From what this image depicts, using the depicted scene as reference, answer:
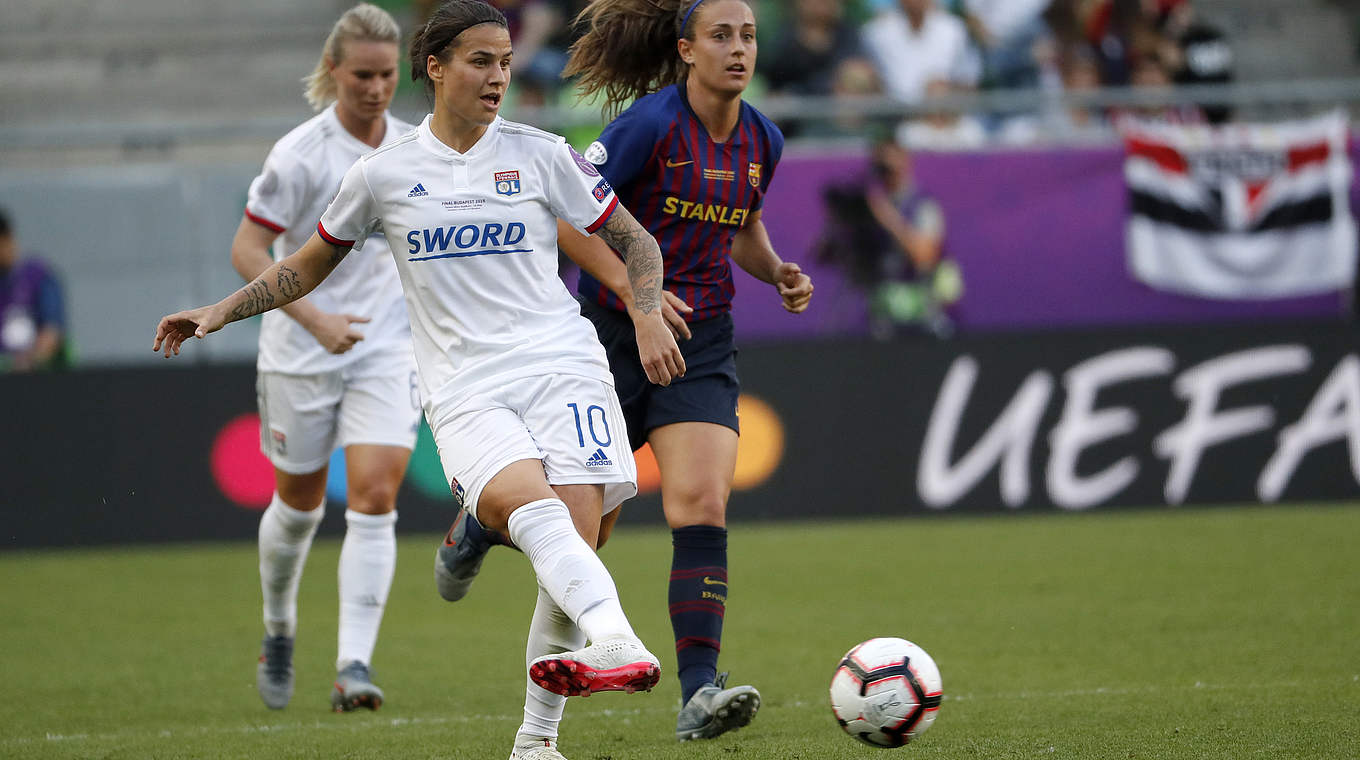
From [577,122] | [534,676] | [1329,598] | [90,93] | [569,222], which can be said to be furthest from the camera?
[90,93]

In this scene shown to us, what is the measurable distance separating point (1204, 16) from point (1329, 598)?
9.21m

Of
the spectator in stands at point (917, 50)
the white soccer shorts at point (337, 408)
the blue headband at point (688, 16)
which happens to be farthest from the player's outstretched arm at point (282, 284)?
the spectator in stands at point (917, 50)

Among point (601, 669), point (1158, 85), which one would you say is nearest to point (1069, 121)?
point (1158, 85)

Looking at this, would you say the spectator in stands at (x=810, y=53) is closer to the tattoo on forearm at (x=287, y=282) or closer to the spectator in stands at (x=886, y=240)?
the spectator in stands at (x=886, y=240)

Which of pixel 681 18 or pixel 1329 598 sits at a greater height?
pixel 681 18

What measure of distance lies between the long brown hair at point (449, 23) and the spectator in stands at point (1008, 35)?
32.6 ft

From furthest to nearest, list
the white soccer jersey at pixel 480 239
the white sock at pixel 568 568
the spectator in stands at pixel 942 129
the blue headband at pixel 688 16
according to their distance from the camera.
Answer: the spectator in stands at pixel 942 129 < the blue headband at pixel 688 16 < the white soccer jersey at pixel 480 239 < the white sock at pixel 568 568

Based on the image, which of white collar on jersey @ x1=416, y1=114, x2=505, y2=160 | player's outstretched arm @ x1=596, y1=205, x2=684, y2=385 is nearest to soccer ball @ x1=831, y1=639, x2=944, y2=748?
player's outstretched arm @ x1=596, y1=205, x2=684, y2=385

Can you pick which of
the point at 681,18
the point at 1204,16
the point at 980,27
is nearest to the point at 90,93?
the point at 980,27

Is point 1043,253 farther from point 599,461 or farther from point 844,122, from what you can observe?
point 599,461

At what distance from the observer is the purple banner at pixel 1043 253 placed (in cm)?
1207

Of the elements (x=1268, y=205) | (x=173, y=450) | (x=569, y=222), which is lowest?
(x=173, y=450)

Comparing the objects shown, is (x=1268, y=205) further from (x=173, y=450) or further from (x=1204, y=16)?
(x=173, y=450)

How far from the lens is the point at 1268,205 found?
12039 millimetres
